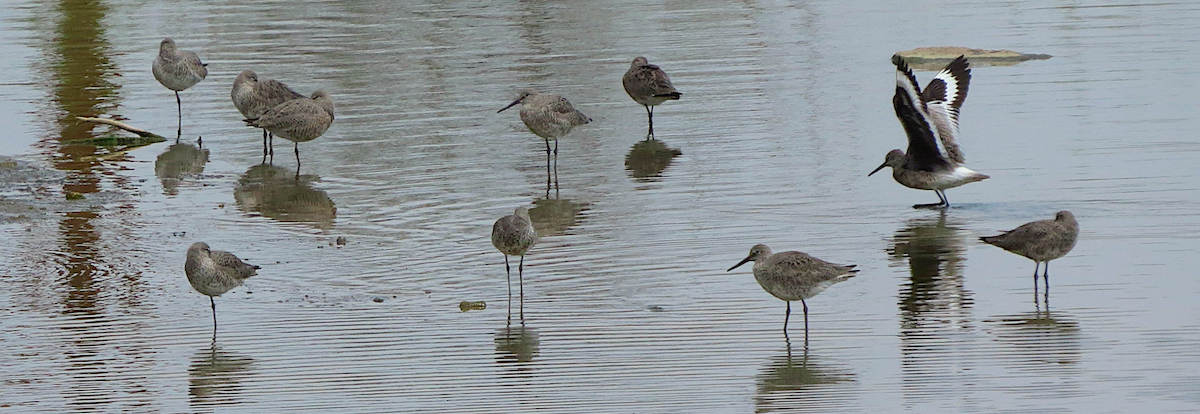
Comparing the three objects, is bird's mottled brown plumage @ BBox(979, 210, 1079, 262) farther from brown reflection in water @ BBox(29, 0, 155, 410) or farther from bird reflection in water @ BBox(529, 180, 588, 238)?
brown reflection in water @ BBox(29, 0, 155, 410)

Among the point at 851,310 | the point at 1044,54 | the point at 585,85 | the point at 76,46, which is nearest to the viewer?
the point at 851,310

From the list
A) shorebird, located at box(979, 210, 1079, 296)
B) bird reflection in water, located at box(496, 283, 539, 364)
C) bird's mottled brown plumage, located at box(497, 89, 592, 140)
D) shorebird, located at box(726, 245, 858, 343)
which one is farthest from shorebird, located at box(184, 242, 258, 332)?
bird's mottled brown plumage, located at box(497, 89, 592, 140)

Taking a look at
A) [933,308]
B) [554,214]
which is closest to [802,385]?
[933,308]

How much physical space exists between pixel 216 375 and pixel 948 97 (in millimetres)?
7039

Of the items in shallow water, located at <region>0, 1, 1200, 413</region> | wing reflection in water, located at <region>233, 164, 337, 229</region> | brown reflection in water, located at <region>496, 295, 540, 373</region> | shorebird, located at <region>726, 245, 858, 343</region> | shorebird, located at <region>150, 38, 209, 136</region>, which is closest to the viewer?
shallow water, located at <region>0, 1, 1200, 413</region>

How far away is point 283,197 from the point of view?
517 inches

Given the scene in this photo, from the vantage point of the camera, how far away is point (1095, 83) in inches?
679

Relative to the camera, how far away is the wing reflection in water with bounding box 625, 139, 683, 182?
45.1 feet

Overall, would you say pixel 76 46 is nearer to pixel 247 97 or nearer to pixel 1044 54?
pixel 247 97

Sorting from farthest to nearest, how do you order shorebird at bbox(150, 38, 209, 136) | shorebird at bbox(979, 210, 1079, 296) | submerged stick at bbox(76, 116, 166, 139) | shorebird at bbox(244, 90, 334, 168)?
1. shorebird at bbox(150, 38, 209, 136)
2. submerged stick at bbox(76, 116, 166, 139)
3. shorebird at bbox(244, 90, 334, 168)
4. shorebird at bbox(979, 210, 1079, 296)

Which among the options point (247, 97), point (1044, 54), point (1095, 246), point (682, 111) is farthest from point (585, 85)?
point (1095, 246)

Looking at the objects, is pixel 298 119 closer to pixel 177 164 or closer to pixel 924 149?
pixel 177 164

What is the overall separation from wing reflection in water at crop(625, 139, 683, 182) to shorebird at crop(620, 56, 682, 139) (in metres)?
0.47

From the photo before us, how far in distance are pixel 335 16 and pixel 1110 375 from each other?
19.7 m
